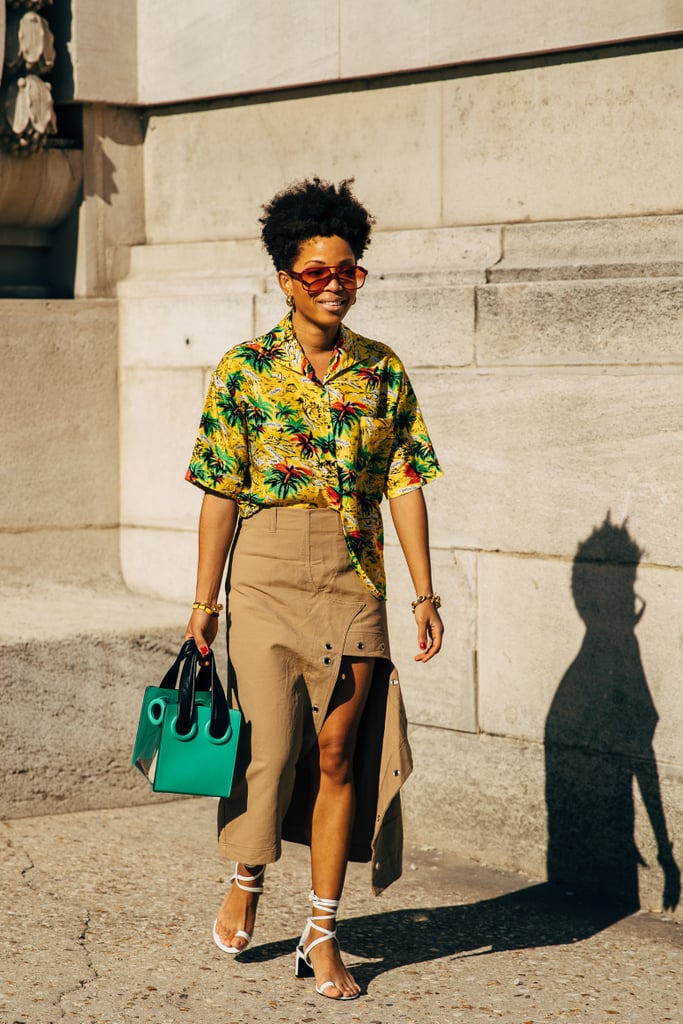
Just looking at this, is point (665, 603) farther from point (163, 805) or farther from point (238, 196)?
point (238, 196)

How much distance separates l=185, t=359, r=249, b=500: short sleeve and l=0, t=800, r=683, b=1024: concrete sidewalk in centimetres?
136

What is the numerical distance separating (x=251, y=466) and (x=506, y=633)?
1.51 metres

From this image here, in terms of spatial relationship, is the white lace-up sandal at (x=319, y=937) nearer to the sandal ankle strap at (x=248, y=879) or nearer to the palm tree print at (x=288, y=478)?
the sandal ankle strap at (x=248, y=879)

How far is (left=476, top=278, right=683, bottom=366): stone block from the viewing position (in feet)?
16.0

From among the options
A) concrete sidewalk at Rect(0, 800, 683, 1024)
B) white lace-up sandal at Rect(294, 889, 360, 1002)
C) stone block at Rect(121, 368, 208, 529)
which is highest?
stone block at Rect(121, 368, 208, 529)

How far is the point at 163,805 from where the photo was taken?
6152 mm

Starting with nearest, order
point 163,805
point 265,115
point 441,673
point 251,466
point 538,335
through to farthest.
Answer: point 251,466 < point 538,335 < point 441,673 < point 163,805 < point 265,115

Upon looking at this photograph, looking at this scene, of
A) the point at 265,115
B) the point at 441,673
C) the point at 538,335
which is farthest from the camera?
the point at 265,115

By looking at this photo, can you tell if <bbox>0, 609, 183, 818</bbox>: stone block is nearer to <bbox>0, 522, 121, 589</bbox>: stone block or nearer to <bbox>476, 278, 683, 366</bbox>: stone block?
<bbox>0, 522, 121, 589</bbox>: stone block

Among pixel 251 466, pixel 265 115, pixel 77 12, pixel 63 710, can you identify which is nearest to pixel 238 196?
pixel 265 115

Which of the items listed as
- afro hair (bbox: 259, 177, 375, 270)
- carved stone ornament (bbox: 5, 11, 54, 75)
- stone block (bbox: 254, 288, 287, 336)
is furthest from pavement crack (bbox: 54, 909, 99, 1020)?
carved stone ornament (bbox: 5, 11, 54, 75)

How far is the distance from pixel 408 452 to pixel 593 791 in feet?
4.94

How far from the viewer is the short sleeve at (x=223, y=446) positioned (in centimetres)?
419

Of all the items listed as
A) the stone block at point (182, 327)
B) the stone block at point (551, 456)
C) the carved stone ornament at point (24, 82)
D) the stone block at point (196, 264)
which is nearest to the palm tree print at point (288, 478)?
the stone block at point (551, 456)
